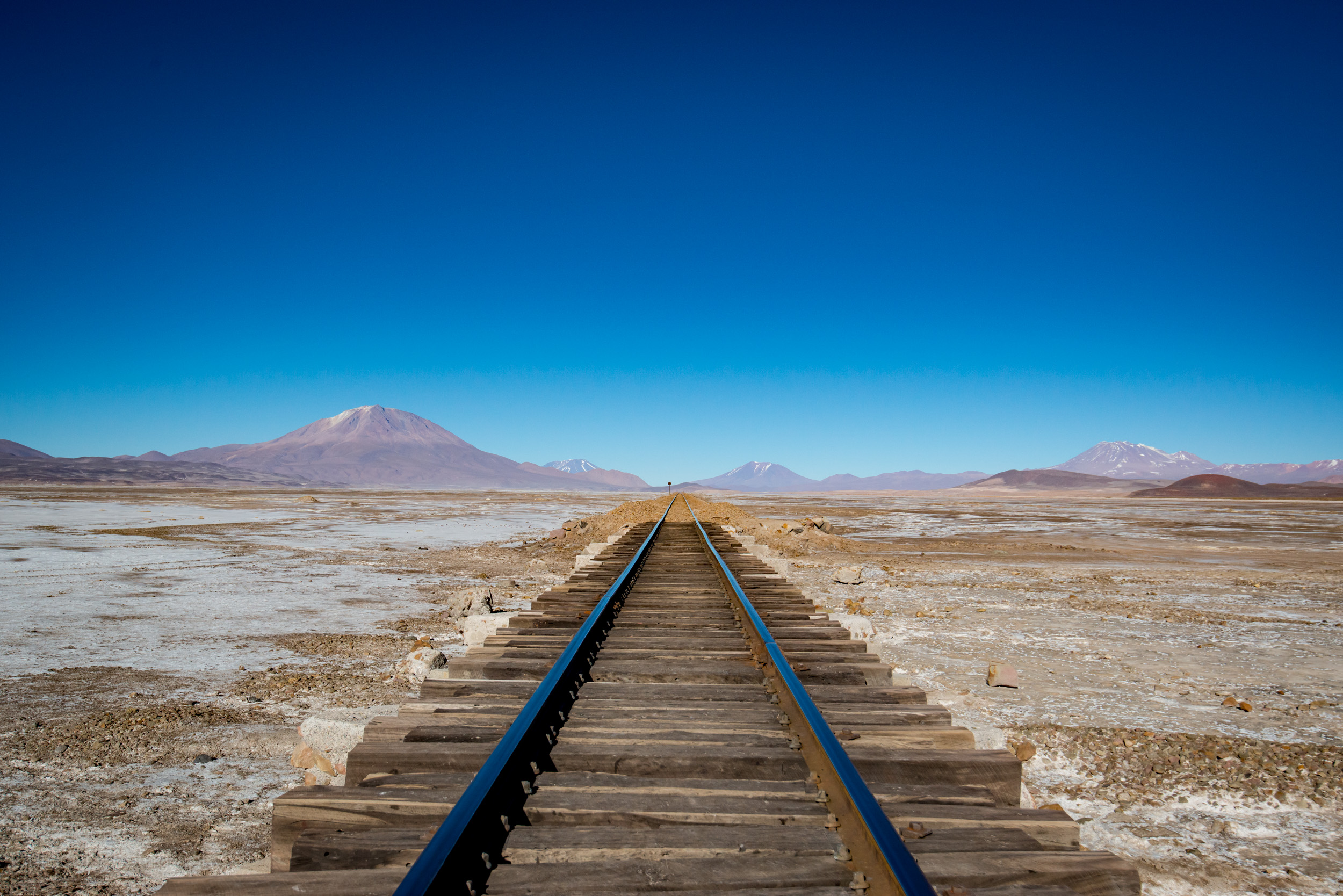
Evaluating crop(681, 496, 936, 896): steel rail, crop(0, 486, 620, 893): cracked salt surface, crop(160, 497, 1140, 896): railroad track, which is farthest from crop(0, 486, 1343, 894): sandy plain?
crop(681, 496, 936, 896): steel rail

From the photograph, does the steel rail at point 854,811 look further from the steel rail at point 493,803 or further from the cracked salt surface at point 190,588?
the cracked salt surface at point 190,588

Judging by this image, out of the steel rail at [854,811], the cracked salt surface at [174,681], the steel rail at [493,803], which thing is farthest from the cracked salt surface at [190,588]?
the steel rail at [854,811]

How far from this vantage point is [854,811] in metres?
2.55

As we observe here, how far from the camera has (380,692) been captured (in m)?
6.33

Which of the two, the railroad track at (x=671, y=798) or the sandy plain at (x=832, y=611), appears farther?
the sandy plain at (x=832, y=611)

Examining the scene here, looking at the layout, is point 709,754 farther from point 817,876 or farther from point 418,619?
point 418,619

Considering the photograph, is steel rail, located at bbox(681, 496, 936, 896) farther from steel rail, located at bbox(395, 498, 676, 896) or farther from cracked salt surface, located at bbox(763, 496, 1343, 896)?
cracked salt surface, located at bbox(763, 496, 1343, 896)

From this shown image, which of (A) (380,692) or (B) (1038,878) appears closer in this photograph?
(B) (1038,878)

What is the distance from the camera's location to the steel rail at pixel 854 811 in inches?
82.8

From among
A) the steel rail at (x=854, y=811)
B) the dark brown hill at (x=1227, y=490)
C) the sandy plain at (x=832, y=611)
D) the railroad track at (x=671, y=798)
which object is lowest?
the sandy plain at (x=832, y=611)

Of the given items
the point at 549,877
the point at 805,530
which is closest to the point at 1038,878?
the point at 549,877

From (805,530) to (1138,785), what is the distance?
17.5m

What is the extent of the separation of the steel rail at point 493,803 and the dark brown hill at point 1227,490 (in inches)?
6295

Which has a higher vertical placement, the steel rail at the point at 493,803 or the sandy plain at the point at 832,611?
the steel rail at the point at 493,803
